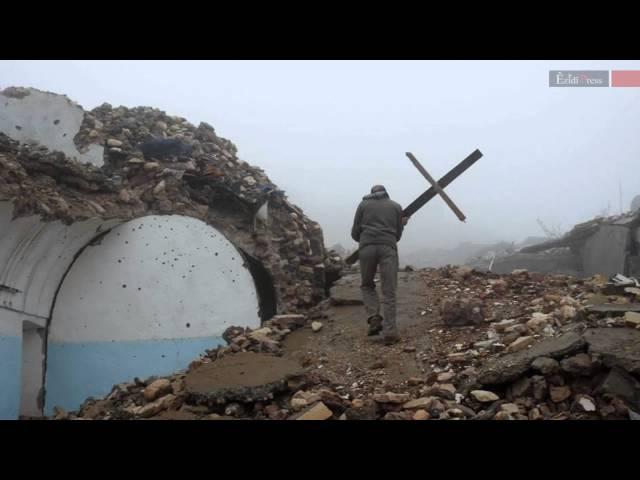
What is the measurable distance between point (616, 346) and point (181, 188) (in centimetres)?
529

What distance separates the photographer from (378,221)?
529 cm

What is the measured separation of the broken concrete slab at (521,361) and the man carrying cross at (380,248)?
56.1 inches


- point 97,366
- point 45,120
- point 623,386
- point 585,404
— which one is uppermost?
point 45,120

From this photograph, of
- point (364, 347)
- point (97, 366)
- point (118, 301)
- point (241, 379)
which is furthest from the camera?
point (118, 301)

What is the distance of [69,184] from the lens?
6.00 meters

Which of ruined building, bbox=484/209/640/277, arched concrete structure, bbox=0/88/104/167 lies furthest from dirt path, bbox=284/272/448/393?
ruined building, bbox=484/209/640/277

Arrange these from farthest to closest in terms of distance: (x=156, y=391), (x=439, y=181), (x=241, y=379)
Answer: (x=439, y=181), (x=156, y=391), (x=241, y=379)

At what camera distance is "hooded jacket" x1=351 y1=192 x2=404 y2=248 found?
5270 mm

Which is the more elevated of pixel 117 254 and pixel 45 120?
pixel 45 120

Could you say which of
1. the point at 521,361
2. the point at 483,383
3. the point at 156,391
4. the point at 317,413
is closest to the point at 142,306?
the point at 156,391

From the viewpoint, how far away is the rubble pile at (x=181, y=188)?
5.92m

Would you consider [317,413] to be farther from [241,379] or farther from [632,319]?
[632,319]

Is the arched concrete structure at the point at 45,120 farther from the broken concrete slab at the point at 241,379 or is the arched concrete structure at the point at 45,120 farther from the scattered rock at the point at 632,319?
the scattered rock at the point at 632,319

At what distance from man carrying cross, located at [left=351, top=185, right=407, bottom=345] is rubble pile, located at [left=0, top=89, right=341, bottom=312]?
1.96 meters
